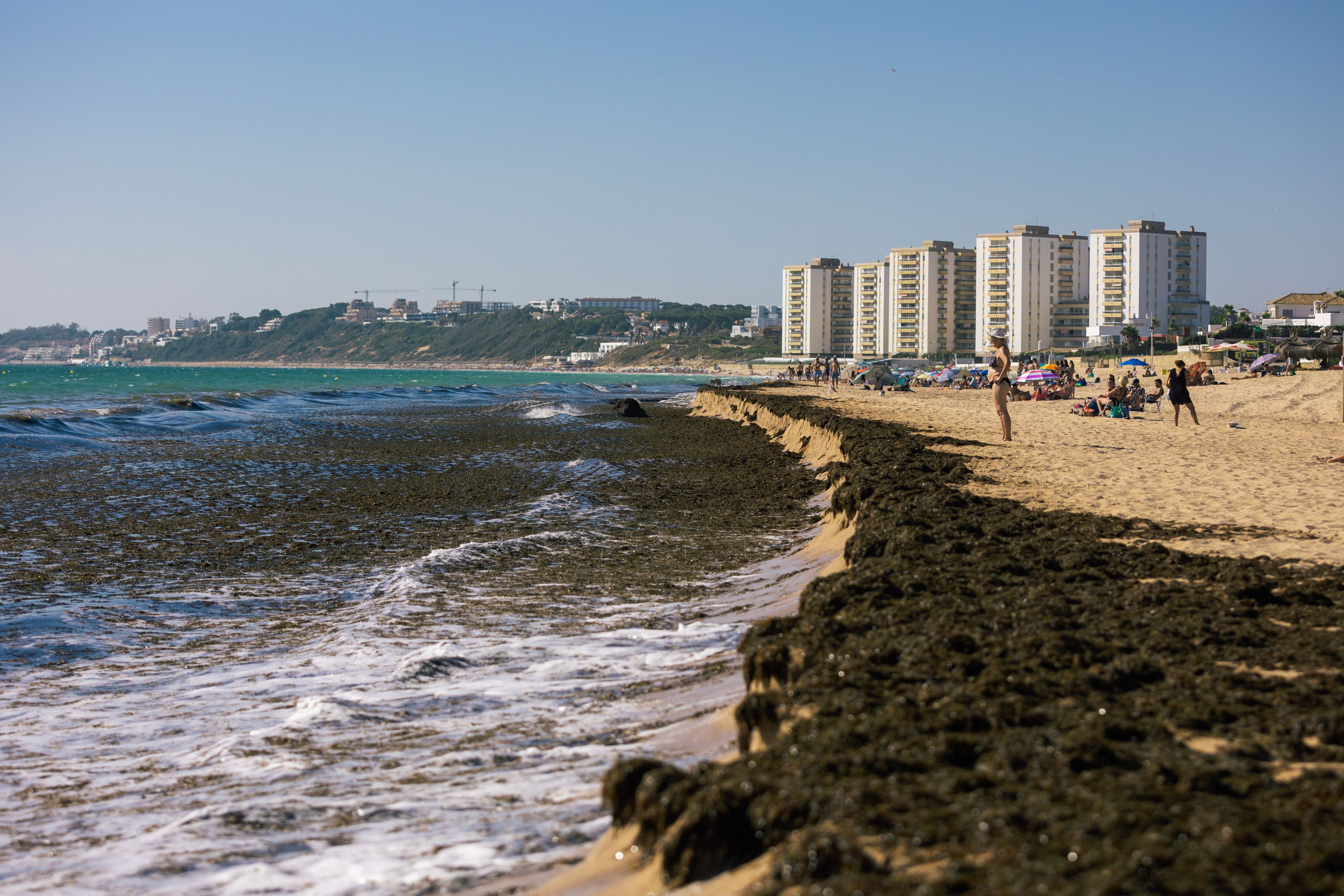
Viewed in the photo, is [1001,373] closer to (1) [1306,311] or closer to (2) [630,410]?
(2) [630,410]

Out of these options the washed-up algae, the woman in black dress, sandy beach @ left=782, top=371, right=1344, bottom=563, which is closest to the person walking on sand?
sandy beach @ left=782, top=371, right=1344, bottom=563

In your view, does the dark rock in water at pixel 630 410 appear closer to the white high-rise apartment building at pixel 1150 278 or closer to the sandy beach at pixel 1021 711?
the sandy beach at pixel 1021 711

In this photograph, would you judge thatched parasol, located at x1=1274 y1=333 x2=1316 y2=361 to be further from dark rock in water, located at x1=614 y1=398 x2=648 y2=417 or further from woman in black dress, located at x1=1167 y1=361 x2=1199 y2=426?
woman in black dress, located at x1=1167 y1=361 x2=1199 y2=426

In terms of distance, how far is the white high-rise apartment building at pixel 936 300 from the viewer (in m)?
160

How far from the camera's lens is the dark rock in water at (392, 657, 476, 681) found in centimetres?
702

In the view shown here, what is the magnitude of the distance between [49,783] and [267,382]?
10325 cm

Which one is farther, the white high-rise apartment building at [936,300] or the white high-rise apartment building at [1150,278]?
the white high-rise apartment building at [936,300]

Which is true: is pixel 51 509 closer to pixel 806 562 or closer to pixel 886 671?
pixel 806 562

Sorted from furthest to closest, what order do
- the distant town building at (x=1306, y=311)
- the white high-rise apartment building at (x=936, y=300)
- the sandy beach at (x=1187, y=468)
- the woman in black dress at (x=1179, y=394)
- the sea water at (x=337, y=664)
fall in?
the white high-rise apartment building at (x=936, y=300), the distant town building at (x=1306, y=311), the woman in black dress at (x=1179, y=394), the sandy beach at (x=1187, y=468), the sea water at (x=337, y=664)

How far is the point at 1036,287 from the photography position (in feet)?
483

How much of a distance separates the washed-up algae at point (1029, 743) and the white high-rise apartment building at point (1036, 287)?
146516 mm

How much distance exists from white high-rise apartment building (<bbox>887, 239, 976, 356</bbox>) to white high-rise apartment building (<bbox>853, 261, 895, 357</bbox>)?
5.51 meters

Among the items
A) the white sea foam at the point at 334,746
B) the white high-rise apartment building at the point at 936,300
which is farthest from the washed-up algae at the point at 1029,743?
the white high-rise apartment building at the point at 936,300

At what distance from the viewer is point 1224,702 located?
14.7 ft
